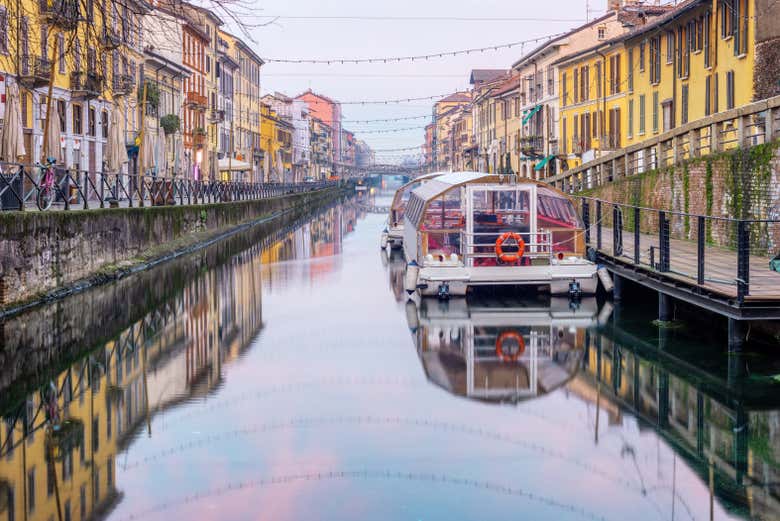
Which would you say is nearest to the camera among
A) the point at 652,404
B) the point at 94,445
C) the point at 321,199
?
the point at 94,445

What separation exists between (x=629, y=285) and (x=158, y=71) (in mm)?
44100

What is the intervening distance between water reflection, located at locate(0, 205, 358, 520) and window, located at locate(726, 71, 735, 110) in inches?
680

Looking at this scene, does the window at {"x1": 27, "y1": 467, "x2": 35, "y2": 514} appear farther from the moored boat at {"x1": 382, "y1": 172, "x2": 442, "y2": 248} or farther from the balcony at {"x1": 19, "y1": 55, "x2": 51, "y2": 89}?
the balcony at {"x1": 19, "y1": 55, "x2": 51, "y2": 89}

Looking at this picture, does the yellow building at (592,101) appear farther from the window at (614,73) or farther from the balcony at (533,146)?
the balcony at (533,146)

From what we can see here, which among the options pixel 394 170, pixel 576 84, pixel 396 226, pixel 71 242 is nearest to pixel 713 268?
pixel 71 242

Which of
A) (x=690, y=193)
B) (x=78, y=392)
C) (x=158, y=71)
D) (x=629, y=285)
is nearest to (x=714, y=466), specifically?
(x=78, y=392)

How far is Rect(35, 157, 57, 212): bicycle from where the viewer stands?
19.8 m

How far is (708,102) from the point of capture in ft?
112

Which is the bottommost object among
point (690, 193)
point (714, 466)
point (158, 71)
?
point (714, 466)

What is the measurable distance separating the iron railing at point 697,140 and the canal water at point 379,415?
4548 mm

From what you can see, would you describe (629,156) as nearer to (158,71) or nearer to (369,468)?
(369,468)

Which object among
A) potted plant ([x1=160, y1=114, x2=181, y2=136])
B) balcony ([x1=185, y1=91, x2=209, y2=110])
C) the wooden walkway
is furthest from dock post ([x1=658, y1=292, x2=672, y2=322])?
balcony ([x1=185, y1=91, x2=209, y2=110])

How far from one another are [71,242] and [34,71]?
19841mm

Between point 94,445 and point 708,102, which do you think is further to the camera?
point 708,102
